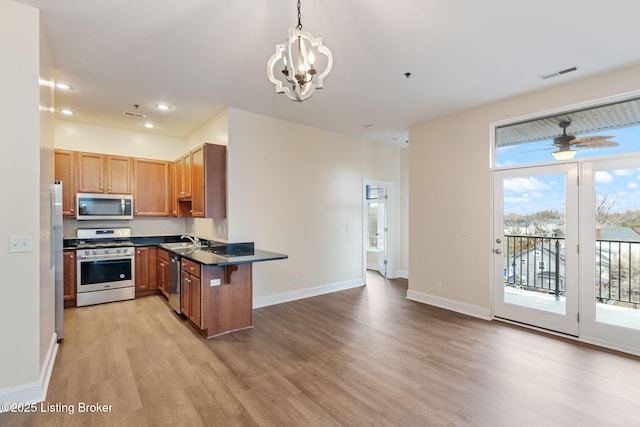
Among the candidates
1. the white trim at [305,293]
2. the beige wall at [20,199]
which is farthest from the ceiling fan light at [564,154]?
the beige wall at [20,199]

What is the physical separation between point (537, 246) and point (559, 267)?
322 mm

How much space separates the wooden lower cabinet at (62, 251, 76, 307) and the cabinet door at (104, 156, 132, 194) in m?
1.18

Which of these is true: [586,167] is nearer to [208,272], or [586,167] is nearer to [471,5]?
[471,5]

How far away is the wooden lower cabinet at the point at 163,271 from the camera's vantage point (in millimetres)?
→ 4785

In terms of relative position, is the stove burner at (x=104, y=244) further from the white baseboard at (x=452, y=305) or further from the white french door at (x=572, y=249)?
the white french door at (x=572, y=249)

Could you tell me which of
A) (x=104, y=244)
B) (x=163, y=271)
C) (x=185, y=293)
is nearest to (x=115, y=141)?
(x=104, y=244)

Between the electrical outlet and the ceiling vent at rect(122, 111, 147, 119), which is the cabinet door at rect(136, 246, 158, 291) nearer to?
the ceiling vent at rect(122, 111, 147, 119)

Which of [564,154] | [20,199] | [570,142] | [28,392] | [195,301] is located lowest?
[28,392]

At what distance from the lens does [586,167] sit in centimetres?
338

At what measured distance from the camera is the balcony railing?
3135 mm

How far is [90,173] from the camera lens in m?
4.94

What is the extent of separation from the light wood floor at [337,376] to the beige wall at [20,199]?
1.08 ft

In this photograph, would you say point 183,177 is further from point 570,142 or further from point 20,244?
point 570,142

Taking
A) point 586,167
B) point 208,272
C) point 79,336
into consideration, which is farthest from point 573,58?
point 79,336
